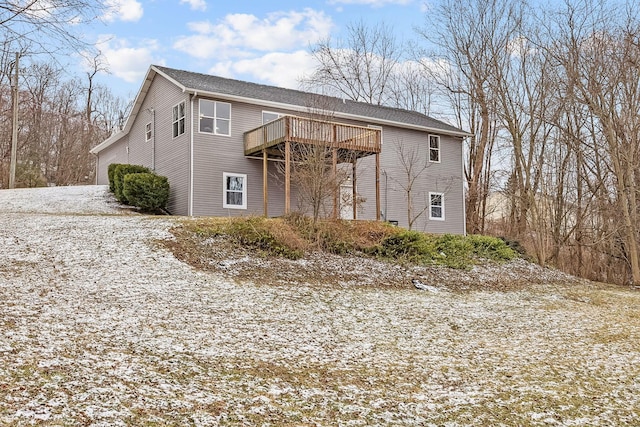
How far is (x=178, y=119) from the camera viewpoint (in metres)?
18.8

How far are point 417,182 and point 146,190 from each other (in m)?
11.1

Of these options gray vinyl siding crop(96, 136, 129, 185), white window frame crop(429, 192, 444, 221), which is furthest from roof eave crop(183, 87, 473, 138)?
gray vinyl siding crop(96, 136, 129, 185)

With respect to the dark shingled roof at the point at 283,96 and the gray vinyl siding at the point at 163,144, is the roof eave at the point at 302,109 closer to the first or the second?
the dark shingled roof at the point at 283,96

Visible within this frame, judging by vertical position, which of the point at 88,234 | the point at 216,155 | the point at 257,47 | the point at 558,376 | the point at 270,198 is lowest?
the point at 558,376

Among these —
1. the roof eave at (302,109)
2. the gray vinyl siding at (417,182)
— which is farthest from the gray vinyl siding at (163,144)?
the gray vinyl siding at (417,182)

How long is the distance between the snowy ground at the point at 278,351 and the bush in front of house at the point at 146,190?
6.39m

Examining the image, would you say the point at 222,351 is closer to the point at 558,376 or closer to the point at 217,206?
the point at 558,376

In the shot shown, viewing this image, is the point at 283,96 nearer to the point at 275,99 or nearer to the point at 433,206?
the point at 275,99

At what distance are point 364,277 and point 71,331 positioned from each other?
7066 mm

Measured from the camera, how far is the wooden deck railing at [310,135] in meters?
15.9

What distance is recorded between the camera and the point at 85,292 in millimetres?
8523

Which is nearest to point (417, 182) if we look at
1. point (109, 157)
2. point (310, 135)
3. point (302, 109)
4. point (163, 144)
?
point (302, 109)

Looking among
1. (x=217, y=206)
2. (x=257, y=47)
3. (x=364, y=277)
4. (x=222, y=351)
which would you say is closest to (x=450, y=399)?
(x=222, y=351)

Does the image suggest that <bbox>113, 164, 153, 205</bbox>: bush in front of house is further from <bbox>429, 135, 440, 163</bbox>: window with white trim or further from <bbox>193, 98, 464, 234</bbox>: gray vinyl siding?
<bbox>429, 135, 440, 163</bbox>: window with white trim
